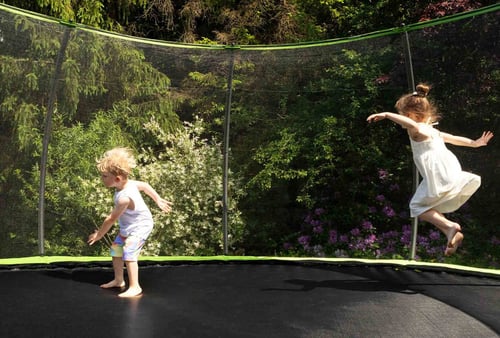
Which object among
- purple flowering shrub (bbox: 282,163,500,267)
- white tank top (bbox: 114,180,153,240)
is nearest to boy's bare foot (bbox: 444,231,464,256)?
purple flowering shrub (bbox: 282,163,500,267)

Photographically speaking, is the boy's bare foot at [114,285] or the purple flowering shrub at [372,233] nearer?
the boy's bare foot at [114,285]

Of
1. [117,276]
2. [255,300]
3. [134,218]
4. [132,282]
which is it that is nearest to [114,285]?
[117,276]

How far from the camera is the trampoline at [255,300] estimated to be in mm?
2479

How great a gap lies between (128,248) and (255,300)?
701 mm

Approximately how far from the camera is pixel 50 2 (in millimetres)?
6551

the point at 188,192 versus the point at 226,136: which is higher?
the point at 226,136

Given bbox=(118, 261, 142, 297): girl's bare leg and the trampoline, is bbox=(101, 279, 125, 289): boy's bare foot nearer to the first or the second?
the trampoline

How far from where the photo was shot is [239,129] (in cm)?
457

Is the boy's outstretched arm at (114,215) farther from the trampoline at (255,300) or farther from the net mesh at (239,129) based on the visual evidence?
the net mesh at (239,129)

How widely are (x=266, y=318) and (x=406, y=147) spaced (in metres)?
2.07

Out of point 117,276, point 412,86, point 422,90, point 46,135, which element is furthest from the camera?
point 412,86

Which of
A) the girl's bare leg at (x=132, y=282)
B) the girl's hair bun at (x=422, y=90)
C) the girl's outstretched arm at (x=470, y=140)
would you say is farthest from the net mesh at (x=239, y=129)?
the girl's bare leg at (x=132, y=282)

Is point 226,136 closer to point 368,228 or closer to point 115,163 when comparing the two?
point 368,228

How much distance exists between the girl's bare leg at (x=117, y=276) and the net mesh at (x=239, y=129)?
3.07 feet
